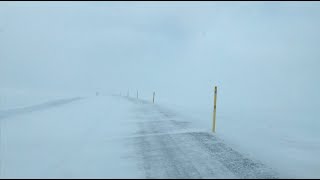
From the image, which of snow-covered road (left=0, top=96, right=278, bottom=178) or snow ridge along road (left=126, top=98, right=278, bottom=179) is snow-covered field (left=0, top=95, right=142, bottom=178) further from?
snow ridge along road (left=126, top=98, right=278, bottom=179)

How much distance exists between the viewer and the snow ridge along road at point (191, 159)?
21.5 feet

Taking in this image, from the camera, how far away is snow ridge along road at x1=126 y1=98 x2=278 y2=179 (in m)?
6.55

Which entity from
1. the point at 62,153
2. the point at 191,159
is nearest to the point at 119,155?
the point at 62,153

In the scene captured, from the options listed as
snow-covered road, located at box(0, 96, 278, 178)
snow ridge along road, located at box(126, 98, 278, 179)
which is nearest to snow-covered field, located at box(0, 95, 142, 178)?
snow-covered road, located at box(0, 96, 278, 178)

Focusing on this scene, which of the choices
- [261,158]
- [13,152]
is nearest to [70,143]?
[13,152]

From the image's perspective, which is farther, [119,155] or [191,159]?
[119,155]

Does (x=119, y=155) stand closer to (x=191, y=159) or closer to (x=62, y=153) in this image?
(x=62, y=153)

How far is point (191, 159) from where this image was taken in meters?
7.62

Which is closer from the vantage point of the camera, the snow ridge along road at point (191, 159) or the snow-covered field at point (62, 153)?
the snow-covered field at point (62, 153)

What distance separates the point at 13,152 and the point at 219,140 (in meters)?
5.74

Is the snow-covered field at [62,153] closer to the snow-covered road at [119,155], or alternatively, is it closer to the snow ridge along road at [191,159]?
the snow-covered road at [119,155]

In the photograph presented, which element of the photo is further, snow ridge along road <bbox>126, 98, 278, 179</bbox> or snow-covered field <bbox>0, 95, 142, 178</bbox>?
snow ridge along road <bbox>126, 98, 278, 179</bbox>

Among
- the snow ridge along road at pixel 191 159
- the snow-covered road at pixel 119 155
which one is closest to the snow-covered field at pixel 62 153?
the snow-covered road at pixel 119 155

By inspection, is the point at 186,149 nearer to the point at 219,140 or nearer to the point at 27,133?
the point at 219,140
